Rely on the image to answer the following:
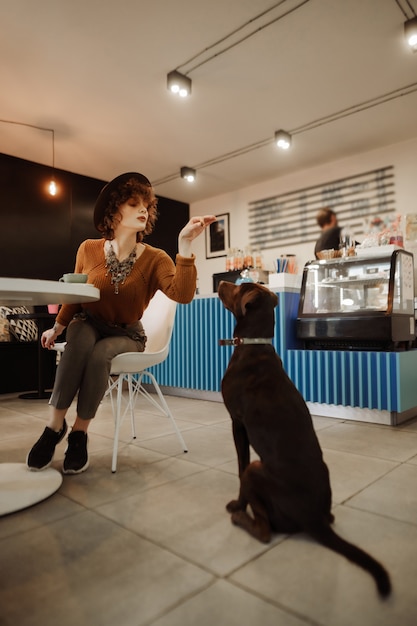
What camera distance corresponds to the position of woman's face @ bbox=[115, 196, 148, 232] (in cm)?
204

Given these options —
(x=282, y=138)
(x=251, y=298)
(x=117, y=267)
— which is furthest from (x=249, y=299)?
(x=282, y=138)

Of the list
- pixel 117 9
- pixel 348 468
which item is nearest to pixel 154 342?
pixel 348 468

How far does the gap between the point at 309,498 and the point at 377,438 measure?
158 centimetres

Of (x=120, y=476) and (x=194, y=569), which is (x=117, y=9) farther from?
(x=194, y=569)

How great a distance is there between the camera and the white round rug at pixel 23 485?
1.49 meters

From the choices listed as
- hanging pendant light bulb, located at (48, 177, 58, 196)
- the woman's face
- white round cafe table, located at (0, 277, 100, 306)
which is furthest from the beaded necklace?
hanging pendant light bulb, located at (48, 177, 58, 196)

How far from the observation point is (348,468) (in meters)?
1.93

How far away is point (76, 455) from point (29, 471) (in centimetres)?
20

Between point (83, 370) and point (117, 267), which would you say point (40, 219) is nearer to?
point (117, 267)

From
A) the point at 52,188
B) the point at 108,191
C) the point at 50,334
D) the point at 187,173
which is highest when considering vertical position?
the point at 187,173

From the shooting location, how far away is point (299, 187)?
566cm

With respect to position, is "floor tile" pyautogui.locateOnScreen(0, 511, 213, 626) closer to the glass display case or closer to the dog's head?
the dog's head

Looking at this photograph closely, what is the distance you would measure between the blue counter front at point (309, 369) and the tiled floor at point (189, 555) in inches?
34.6

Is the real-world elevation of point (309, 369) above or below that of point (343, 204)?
below
